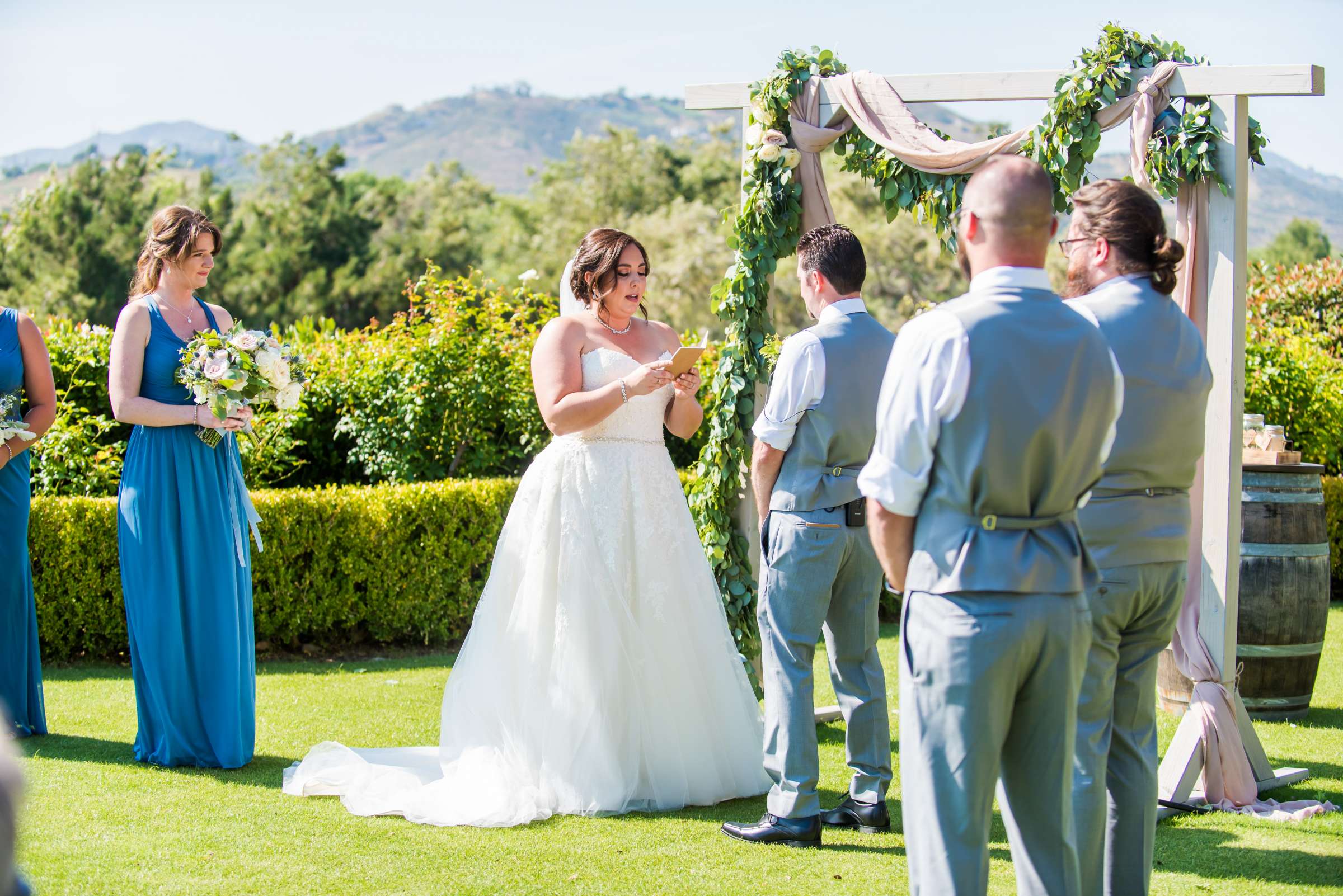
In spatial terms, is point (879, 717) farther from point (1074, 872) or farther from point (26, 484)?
point (26, 484)

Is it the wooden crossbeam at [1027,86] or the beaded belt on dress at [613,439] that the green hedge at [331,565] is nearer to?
the beaded belt on dress at [613,439]

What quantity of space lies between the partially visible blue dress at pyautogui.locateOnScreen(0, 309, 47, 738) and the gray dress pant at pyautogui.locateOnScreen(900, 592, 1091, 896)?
177 inches

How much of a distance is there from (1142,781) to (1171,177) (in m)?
2.50

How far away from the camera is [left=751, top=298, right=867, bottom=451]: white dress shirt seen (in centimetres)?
399

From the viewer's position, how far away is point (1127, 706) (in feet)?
10.8

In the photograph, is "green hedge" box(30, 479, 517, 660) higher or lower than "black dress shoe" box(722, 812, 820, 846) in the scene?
higher

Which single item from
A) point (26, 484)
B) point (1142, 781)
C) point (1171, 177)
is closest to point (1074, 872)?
point (1142, 781)

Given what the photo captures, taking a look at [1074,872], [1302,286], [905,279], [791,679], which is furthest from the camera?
[905,279]

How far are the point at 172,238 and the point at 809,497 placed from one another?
3012 millimetres

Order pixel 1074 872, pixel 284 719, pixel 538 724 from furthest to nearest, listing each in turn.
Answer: pixel 284 719 → pixel 538 724 → pixel 1074 872

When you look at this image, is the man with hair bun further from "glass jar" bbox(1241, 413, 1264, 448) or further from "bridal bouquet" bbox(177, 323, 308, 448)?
"bridal bouquet" bbox(177, 323, 308, 448)

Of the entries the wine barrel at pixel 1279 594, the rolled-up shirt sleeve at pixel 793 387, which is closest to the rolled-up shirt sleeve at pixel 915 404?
the rolled-up shirt sleeve at pixel 793 387

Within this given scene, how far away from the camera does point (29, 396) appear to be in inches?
222

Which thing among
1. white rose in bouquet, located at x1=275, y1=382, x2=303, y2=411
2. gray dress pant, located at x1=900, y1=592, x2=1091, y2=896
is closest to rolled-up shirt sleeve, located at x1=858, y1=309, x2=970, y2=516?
gray dress pant, located at x1=900, y1=592, x2=1091, y2=896
